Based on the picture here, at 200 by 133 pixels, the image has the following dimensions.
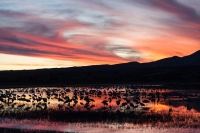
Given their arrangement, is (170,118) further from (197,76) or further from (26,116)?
(197,76)

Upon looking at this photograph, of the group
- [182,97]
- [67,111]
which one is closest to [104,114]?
[67,111]

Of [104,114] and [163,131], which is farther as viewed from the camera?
[104,114]

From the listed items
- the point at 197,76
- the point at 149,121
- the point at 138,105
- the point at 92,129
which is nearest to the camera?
the point at 92,129

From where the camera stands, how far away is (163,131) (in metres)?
21.2

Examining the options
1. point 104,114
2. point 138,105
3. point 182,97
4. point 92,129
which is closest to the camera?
point 92,129

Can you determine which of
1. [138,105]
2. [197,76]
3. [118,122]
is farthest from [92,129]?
[197,76]

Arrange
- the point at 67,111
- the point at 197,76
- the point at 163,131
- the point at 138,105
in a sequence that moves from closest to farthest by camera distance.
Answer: the point at 163,131 < the point at 67,111 < the point at 138,105 < the point at 197,76

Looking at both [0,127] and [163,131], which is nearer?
[163,131]

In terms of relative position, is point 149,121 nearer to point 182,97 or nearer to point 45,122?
point 45,122

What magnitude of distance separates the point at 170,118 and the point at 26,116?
37.8 feet

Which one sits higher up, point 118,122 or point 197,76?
point 197,76

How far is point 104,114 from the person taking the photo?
29.2 metres

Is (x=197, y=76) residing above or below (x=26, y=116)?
above

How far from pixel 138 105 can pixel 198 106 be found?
536 cm
